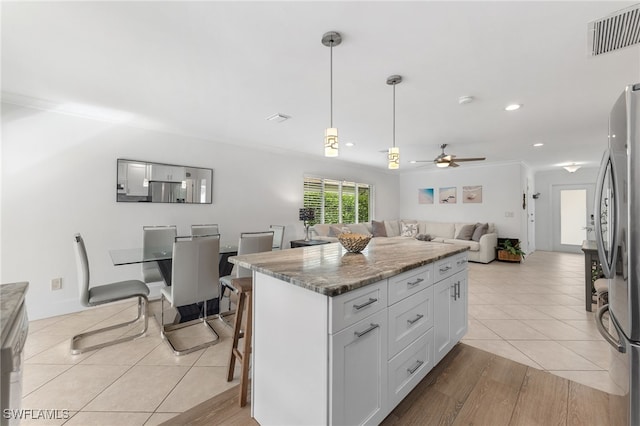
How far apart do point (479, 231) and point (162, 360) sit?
6.56m

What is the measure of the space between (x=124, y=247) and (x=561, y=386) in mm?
4688

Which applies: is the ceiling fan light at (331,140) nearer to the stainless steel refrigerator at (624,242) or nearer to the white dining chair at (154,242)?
the stainless steel refrigerator at (624,242)

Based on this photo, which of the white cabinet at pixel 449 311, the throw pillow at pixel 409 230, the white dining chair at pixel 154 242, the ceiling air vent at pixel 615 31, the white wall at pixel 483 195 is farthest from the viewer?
the throw pillow at pixel 409 230

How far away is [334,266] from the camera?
155cm

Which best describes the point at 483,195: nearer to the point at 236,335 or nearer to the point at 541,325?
the point at 541,325

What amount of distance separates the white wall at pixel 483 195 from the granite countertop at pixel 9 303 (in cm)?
784

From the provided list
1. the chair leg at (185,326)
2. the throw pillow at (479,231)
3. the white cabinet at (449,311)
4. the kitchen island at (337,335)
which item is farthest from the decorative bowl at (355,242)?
the throw pillow at (479,231)

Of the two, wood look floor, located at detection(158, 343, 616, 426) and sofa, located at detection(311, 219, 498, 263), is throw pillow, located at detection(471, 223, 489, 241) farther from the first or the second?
wood look floor, located at detection(158, 343, 616, 426)

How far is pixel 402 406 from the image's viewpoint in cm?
166

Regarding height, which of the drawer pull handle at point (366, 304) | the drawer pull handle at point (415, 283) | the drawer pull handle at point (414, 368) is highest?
the drawer pull handle at point (415, 283)

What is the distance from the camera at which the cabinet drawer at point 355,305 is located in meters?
1.13

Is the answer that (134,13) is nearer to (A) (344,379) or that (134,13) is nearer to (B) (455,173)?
(A) (344,379)

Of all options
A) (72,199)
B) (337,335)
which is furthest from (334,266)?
(72,199)

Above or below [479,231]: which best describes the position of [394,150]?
above
